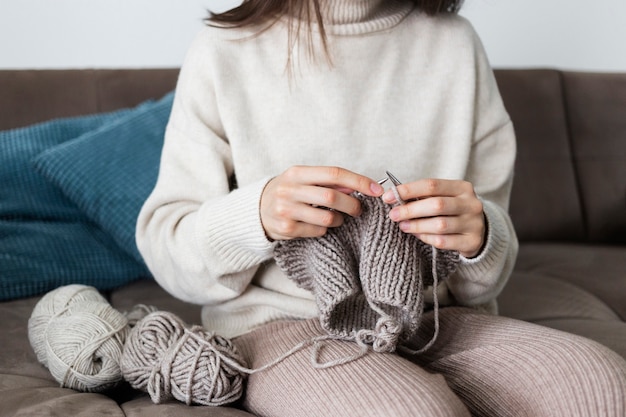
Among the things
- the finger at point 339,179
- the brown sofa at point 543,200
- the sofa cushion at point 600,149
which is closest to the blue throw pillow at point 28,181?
the brown sofa at point 543,200

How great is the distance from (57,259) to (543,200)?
1148 mm

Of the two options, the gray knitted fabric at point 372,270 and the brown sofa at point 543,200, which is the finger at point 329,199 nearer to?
the gray knitted fabric at point 372,270

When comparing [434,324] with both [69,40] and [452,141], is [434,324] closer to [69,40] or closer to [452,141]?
[452,141]

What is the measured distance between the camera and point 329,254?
993 mm

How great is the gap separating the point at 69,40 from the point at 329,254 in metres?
1.24

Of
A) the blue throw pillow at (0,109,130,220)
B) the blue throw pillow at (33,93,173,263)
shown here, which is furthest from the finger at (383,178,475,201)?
the blue throw pillow at (0,109,130,220)

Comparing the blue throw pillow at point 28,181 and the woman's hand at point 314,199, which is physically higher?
the woman's hand at point 314,199

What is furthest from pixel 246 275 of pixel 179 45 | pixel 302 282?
pixel 179 45

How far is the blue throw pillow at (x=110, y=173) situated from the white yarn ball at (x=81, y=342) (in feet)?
1.14

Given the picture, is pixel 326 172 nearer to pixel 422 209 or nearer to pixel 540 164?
pixel 422 209

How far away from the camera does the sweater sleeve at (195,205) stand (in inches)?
43.4

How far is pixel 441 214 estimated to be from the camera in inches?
38.4

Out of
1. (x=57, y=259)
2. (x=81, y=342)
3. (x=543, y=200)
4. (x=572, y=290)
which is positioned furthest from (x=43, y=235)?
(x=543, y=200)

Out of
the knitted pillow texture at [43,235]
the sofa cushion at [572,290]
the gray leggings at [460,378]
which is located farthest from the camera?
the knitted pillow texture at [43,235]
